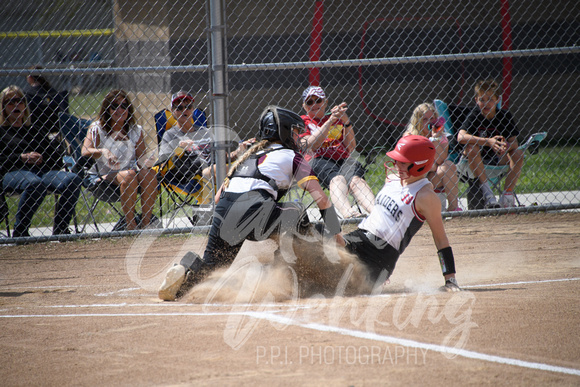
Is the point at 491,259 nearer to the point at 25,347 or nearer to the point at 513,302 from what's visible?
the point at 513,302

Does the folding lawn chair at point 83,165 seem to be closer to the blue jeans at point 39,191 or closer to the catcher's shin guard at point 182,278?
the blue jeans at point 39,191

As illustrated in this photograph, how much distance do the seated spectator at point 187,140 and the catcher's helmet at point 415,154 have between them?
10.0 feet

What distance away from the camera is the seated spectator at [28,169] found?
6.59 m

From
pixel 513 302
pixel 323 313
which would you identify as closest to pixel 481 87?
pixel 513 302

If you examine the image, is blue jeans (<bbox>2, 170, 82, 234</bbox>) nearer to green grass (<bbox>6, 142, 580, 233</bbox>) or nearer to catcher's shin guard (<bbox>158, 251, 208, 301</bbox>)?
green grass (<bbox>6, 142, 580, 233</bbox>)

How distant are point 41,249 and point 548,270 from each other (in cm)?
540

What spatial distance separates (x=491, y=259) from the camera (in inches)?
210

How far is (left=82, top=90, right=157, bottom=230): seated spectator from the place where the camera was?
21.7ft

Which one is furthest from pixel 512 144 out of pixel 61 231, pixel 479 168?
pixel 61 231

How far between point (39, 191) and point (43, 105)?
175cm

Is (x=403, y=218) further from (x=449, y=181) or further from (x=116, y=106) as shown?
(x=116, y=106)

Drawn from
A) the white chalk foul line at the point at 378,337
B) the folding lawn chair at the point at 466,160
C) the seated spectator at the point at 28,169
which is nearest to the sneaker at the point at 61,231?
the seated spectator at the point at 28,169

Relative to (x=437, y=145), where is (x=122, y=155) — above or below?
below

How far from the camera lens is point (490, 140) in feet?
23.4
